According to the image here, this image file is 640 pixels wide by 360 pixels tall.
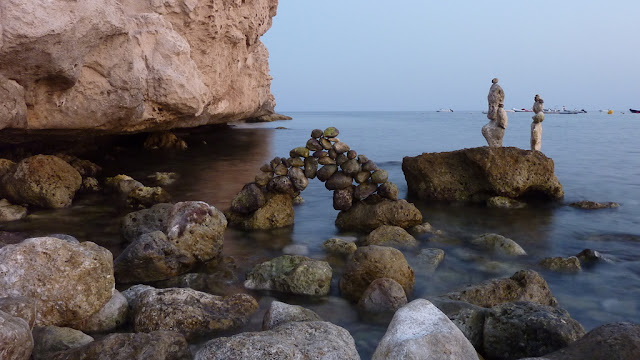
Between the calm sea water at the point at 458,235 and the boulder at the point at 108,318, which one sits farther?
the calm sea water at the point at 458,235

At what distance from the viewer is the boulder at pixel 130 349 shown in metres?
Result: 4.07

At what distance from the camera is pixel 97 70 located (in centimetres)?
1206

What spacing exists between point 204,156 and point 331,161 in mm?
14306

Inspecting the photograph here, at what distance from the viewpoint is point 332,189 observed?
10688 mm

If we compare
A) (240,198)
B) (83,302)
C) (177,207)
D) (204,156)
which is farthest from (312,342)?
(204,156)

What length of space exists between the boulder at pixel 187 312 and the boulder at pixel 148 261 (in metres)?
1.36

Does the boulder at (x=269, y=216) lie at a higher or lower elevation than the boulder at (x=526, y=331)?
lower

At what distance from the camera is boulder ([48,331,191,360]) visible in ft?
13.4

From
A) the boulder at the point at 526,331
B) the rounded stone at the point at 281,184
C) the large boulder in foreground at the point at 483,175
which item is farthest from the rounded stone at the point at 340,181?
the boulder at the point at 526,331

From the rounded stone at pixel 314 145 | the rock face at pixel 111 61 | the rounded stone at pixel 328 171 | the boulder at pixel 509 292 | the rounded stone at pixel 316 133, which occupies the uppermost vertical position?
the rock face at pixel 111 61

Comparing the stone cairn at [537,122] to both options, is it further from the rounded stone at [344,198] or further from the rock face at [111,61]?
the rock face at [111,61]

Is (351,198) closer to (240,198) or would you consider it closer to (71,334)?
(240,198)

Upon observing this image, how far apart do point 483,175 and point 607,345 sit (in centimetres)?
934

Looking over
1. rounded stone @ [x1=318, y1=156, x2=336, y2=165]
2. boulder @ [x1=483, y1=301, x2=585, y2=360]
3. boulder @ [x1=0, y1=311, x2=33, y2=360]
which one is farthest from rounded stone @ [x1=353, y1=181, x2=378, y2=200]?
boulder @ [x1=0, y1=311, x2=33, y2=360]
